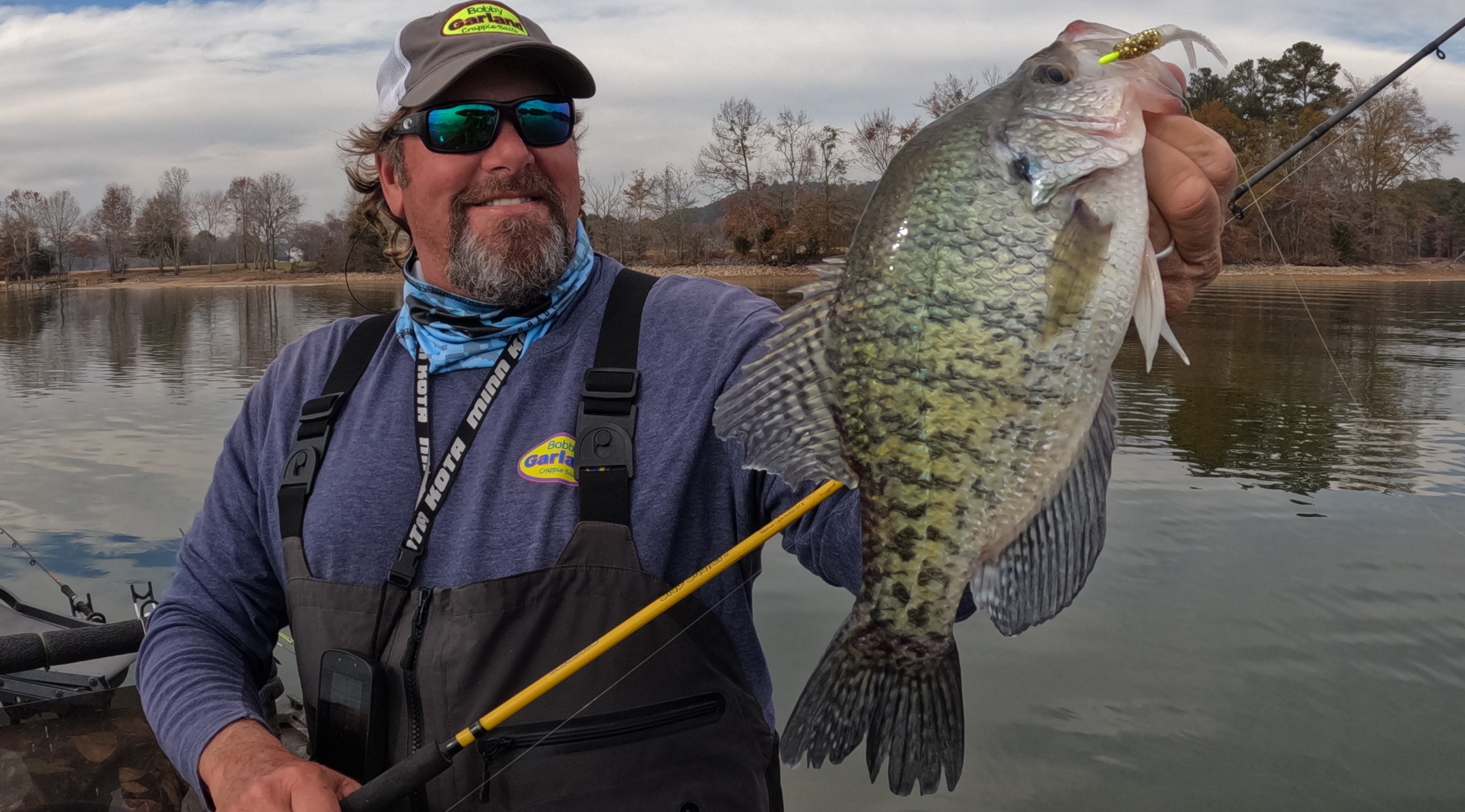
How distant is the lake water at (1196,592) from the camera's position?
5.04 m

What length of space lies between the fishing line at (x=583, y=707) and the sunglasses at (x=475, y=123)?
1.32 meters

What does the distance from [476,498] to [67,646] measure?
1837mm

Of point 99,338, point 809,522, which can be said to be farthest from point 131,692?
point 99,338

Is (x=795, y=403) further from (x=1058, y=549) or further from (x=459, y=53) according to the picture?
(x=459, y=53)

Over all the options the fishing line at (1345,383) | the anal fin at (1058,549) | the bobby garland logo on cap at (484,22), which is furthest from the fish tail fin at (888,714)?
the fishing line at (1345,383)

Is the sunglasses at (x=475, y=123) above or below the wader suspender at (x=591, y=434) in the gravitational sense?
above

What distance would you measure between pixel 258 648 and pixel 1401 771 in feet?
17.9

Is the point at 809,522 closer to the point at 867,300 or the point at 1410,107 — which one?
the point at 867,300

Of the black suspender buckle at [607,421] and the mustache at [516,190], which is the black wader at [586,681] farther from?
the mustache at [516,190]

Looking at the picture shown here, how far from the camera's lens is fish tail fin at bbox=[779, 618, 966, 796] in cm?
159

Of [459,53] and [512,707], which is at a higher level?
[459,53]

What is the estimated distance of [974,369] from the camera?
1.42m

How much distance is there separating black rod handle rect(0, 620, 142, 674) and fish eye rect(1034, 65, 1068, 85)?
2731 millimetres

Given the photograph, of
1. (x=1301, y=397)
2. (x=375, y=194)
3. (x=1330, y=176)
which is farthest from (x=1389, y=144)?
(x=375, y=194)
